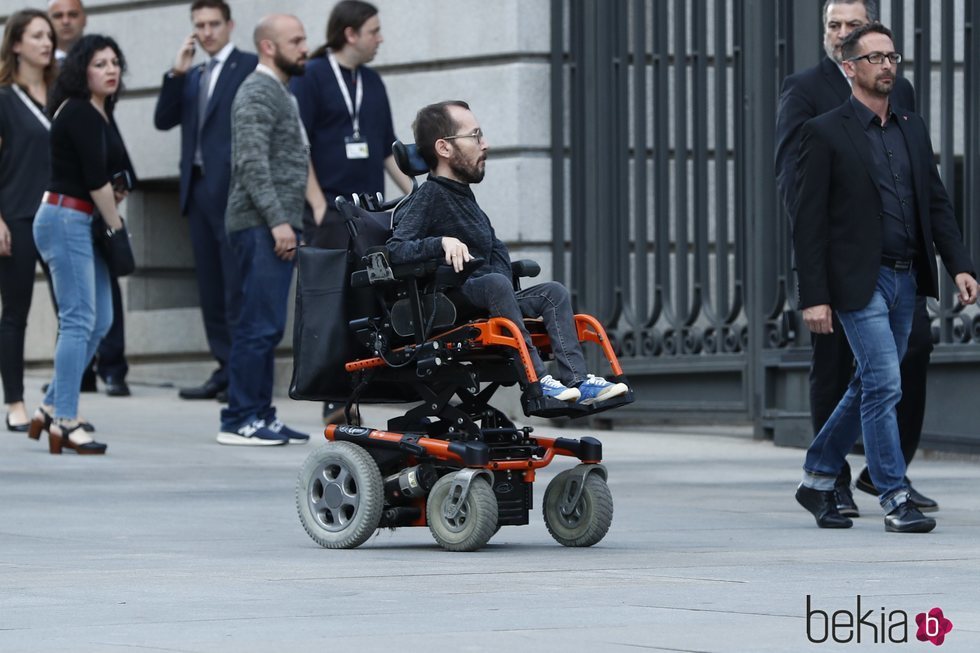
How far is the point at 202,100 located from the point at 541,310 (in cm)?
645

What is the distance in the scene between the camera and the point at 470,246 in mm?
6914

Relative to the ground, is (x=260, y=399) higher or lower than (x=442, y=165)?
lower

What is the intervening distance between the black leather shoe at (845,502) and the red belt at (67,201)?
3962 mm

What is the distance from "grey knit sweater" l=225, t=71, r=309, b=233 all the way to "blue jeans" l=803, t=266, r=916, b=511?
3662mm

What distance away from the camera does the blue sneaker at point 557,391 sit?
6535 millimetres

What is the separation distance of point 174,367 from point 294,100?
4.30m

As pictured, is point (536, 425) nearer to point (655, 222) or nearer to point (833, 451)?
point (655, 222)

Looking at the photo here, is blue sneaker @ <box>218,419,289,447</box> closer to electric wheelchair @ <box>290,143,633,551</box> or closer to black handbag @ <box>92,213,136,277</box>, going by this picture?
black handbag @ <box>92,213,136,277</box>

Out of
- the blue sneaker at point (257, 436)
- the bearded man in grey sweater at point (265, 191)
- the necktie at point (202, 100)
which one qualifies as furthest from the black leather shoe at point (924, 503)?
the necktie at point (202, 100)

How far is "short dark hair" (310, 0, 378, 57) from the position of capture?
36.6 ft

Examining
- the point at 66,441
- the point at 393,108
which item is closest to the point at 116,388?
the point at 393,108

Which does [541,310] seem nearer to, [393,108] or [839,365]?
[839,365]

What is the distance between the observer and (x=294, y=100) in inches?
422

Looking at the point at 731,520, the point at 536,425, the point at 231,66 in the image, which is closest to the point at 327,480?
the point at 731,520
